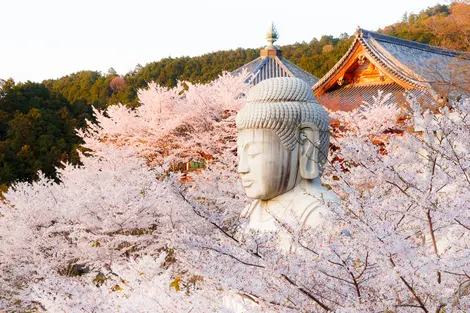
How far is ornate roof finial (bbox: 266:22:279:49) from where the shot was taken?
20.8 metres

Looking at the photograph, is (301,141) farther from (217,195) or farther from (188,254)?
(217,195)

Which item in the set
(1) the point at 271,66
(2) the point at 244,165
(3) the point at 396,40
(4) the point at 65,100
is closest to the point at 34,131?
(4) the point at 65,100

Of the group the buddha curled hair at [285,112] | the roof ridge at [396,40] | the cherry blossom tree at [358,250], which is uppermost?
the roof ridge at [396,40]

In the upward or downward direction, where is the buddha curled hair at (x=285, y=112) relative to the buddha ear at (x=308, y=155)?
upward

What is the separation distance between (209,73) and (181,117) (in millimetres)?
22330

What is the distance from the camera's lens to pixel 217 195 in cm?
691

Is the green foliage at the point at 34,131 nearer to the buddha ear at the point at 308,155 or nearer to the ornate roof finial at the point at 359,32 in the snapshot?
the ornate roof finial at the point at 359,32

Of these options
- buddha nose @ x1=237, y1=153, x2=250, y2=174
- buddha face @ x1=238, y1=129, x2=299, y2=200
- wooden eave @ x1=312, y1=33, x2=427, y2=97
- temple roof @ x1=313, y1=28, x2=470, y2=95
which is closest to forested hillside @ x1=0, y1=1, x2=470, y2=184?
temple roof @ x1=313, y1=28, x2=470, y2=95

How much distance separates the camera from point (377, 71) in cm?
1680

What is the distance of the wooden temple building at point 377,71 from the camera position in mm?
15289

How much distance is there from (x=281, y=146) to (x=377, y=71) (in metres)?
14.3

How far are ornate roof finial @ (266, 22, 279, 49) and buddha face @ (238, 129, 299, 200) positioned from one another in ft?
58.6

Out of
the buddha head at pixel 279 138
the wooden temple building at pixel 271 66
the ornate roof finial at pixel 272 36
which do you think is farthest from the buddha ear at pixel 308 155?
the ornate roof finial at pixel 272 36

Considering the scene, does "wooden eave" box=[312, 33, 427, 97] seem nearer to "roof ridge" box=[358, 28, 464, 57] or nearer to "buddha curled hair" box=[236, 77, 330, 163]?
"roof ridge" box=[358, 28, 464, 57]
